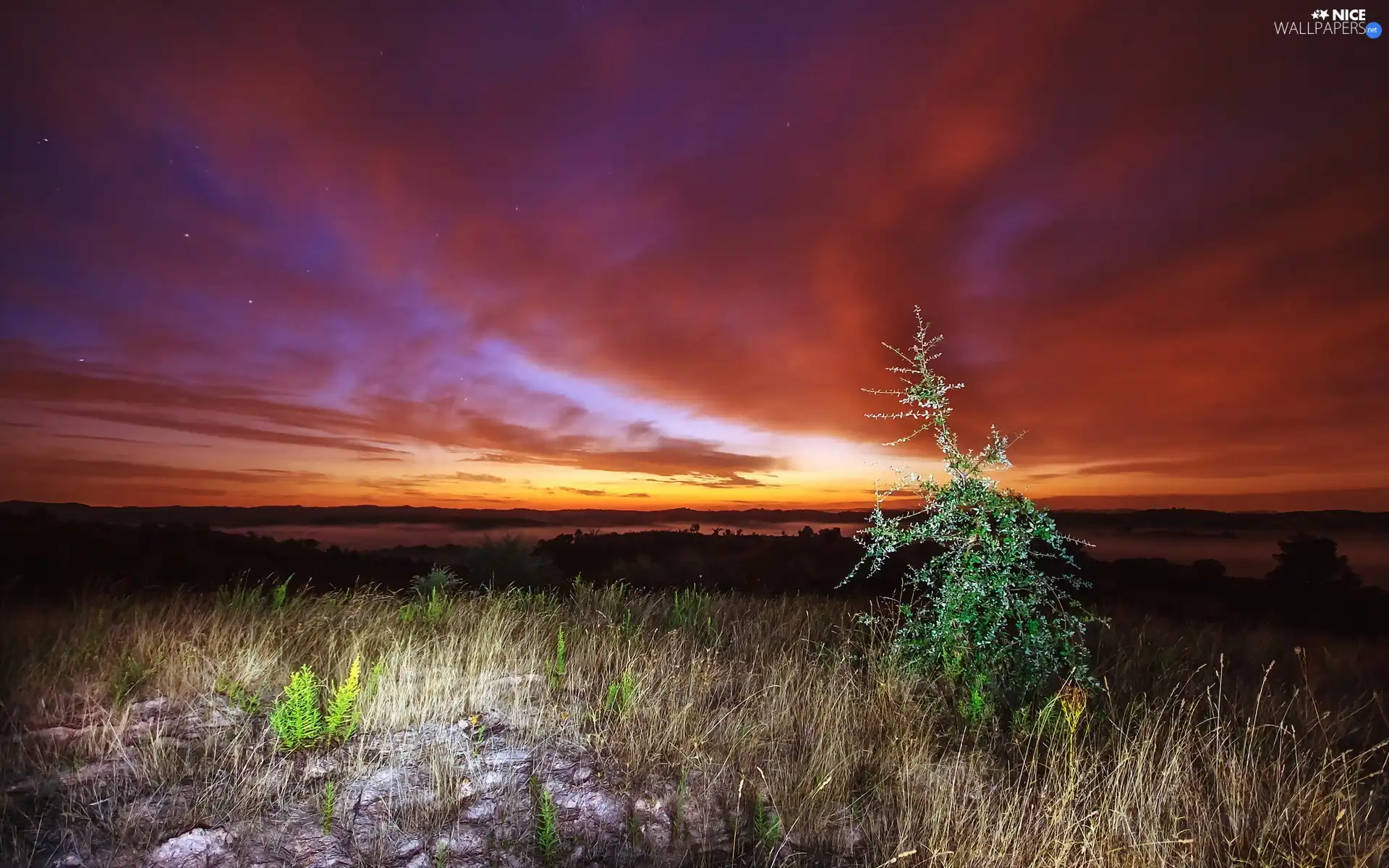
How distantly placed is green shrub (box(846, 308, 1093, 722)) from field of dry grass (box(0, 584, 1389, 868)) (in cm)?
40

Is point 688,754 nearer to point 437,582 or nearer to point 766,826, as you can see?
point 766,826

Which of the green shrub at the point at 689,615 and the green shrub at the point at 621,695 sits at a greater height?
the green shrub at the point at 621,695

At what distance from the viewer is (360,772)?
11.3ft

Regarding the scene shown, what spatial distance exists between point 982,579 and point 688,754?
9.09 feet

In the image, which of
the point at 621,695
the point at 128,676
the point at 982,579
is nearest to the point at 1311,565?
the point at 982,579

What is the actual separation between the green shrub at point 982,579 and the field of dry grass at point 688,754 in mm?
400

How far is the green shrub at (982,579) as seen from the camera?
499cm

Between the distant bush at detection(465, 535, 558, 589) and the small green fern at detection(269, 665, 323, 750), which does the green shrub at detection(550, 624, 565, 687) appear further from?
the distant bush at detection(465, 535, 558, 589)

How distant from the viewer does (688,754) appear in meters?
3.61

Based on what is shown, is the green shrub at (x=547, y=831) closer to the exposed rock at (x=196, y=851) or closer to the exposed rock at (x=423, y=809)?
the exposed rock at (x=423, y=809)

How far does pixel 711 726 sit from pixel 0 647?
5.34m

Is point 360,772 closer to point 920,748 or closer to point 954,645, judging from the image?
point 920,748

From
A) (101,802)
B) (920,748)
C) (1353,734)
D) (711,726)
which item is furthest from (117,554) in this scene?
(1353,734)

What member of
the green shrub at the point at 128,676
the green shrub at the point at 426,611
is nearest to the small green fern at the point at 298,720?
the green shrub at the point at 128,676
